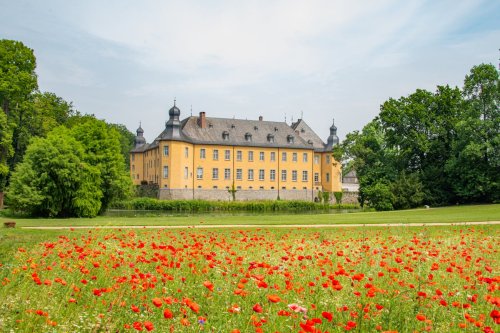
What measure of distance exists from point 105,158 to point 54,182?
4726 millimetres

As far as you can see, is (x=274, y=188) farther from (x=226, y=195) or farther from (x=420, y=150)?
(x=420, y=150)

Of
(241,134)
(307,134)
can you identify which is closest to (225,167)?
(241,134)

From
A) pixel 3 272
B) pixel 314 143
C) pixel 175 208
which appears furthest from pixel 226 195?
pixel 3 272

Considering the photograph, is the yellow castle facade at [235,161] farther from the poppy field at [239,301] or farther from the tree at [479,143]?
the poppy field at [239,301]

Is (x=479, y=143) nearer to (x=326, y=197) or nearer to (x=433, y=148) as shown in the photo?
(x=433, y=148)

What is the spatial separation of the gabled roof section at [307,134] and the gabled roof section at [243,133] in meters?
2.43

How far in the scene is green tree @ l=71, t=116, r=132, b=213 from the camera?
108 ft

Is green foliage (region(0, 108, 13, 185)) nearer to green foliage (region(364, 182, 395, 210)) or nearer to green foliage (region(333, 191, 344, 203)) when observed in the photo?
green foliage (region(364, 182, 395, 210))

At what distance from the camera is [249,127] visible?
205 ft

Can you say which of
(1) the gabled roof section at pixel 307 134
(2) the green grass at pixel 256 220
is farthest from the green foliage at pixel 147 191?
(2) the green grass at pixel 256 220

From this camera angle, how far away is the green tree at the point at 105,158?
108 feet

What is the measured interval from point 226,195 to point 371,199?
2261 cm

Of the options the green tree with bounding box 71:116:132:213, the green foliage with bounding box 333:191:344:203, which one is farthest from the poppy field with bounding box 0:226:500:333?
the green foliage with bounding box 333:191:344:203

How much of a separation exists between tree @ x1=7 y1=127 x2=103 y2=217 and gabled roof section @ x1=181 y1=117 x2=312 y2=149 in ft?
88.0
